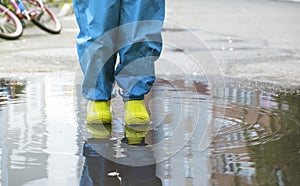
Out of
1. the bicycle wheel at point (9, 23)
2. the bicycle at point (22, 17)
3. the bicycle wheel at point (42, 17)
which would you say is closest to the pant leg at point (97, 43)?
the bicycle at point (22, 17)

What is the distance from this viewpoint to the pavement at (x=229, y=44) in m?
7.39

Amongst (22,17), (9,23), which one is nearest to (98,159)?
(9,23)

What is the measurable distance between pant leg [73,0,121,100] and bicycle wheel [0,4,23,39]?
5304mm

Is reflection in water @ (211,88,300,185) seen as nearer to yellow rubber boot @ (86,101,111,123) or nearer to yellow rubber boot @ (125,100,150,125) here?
yellow rubber boot @ (125,100,150,125)

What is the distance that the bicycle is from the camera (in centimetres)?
1027

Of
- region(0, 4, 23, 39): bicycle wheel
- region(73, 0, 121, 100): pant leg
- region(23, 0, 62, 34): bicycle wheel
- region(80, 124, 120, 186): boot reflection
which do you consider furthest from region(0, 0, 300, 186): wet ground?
region(23, 0, 62, 34): bicycle wheel

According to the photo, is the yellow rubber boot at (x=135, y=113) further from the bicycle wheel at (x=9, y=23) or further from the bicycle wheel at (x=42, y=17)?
the bicycle wheel at (x=42, y=17)

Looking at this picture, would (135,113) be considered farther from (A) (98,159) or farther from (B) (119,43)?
(A) (98,159)

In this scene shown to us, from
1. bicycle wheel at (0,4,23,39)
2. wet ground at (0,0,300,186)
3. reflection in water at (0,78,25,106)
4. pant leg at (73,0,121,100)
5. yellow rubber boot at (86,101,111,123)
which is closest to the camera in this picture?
wet ground at (0,0,300,186)

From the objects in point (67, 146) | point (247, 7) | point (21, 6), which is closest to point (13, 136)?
point (67, 146)

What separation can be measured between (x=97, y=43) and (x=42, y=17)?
7049mm

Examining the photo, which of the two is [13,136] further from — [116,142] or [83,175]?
[83,175]

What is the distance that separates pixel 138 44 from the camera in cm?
482

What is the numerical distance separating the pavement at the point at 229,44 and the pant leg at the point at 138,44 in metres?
1.98
